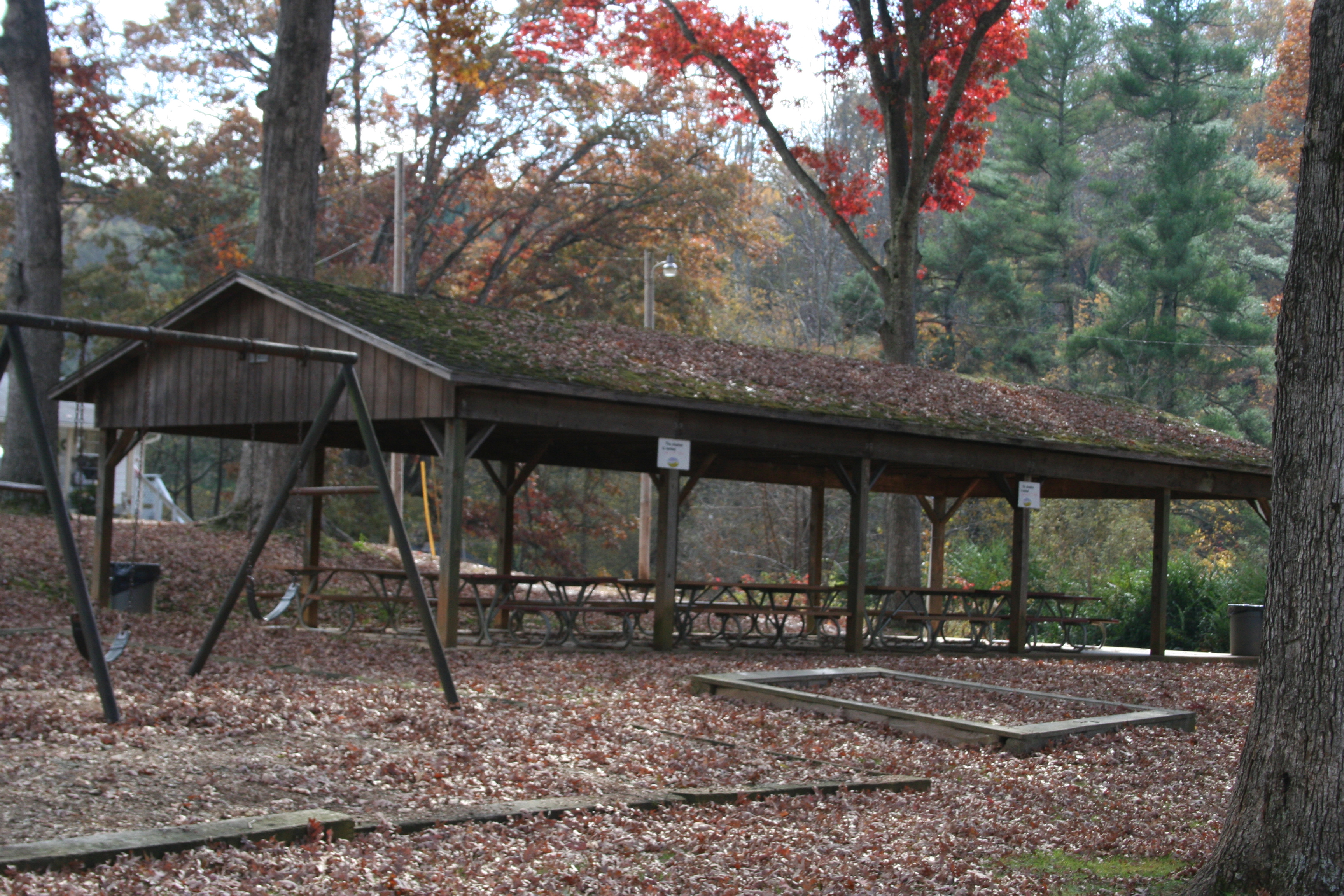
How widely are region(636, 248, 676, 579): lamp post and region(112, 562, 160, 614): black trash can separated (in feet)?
28.5

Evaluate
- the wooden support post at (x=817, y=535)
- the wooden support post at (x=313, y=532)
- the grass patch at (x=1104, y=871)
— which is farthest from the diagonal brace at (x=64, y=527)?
the wooden support post at (x=817, y=535)

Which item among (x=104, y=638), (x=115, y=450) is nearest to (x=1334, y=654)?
(x=104, y=638)

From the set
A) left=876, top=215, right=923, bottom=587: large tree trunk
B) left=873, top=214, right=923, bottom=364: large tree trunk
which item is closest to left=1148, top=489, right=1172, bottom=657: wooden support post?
left=876, top=215, right=923, bottom=587: large tree trunk

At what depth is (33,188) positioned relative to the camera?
685 inches

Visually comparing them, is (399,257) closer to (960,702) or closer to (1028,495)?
(1028,495)

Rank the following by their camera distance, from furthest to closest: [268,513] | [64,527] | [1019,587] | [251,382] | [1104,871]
→ [1019,587]
[251,382]
[268,513]
[64,527]
[1104,871]

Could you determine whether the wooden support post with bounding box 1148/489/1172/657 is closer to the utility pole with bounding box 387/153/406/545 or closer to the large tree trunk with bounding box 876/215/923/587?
the large tree trunk with bounding box 876/215/923/587

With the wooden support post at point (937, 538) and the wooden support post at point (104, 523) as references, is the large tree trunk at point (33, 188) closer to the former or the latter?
the wooden support post at point (104, 523)

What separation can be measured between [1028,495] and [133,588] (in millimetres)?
10537

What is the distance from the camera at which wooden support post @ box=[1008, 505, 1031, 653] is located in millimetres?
15352

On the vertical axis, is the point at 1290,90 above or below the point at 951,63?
above

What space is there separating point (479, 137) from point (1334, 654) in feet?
87.0

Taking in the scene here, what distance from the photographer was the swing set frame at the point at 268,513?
669 cm

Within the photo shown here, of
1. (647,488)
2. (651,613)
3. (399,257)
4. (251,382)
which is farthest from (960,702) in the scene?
(399,257)
